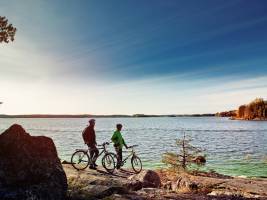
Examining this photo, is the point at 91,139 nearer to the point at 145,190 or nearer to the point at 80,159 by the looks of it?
the point at 80,159

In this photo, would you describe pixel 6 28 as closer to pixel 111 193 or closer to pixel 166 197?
pixel 111 193

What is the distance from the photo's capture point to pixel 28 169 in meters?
9.98

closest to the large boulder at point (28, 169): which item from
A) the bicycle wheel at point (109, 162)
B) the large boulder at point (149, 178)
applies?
the large boulder at point (149, 178)

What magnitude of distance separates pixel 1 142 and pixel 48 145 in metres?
1.32

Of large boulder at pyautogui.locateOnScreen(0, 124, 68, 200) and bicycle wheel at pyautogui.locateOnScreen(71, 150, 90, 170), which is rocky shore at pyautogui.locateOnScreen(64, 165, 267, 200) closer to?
large boulder at pyautogui.locateOnScreen(0, 124, 68, 200)

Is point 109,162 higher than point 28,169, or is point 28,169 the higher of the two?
point 28,169

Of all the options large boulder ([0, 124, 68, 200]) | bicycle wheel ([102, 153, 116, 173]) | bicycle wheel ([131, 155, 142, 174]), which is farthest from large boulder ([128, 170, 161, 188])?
large boulder ([0, 124, 68, 200])

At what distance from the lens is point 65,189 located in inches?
414

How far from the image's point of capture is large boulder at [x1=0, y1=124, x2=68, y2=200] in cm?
961

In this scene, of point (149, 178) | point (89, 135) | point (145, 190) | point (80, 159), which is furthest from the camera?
point (80, 159)

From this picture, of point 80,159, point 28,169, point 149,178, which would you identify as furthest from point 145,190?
point 80,159

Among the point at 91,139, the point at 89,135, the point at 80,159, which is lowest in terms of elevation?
the point at 80,159

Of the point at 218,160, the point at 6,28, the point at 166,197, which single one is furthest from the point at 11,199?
the point at 218,160

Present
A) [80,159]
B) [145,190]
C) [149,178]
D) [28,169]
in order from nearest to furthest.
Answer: [28,169]
[145,190]
[149,178]
[80,159]
